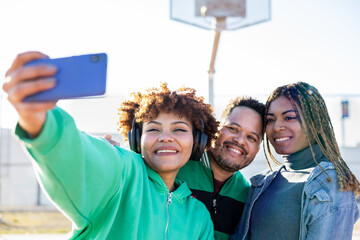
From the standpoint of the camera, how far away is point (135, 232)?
5.92 feet

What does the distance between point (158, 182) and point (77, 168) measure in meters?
0.78

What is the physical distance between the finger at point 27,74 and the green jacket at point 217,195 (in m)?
1.80

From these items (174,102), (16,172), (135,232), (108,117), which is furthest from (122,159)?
(16,172)

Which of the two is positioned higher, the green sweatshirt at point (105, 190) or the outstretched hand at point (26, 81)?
the outstretched hand at point (26, 81)

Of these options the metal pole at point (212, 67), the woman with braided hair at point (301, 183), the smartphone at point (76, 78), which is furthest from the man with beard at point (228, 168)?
the metal pole at point (212, 67)

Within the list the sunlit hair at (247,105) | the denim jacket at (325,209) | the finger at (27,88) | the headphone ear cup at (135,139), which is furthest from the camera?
the sunlit hair at (247,105)

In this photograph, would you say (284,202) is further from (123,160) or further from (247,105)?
(123,160)

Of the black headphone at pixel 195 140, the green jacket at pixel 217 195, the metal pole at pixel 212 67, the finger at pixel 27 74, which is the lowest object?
the green jacket at pixel 217 195

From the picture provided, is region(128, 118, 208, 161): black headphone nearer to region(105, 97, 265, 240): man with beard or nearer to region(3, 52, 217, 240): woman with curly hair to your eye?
region(3, 52, 217, 240): woman with curly hair

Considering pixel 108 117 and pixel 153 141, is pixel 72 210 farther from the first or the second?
pixel 108 117

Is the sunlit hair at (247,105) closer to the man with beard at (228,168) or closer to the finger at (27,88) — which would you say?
the man with beard at (228,168)

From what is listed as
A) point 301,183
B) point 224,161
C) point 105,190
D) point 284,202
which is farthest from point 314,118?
point 105,190

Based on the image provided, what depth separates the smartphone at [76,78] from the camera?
1116mm

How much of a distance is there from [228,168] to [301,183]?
2.11ft
